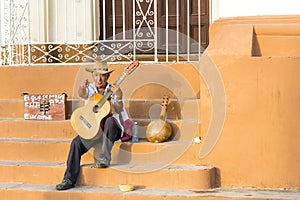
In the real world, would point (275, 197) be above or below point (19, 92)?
below

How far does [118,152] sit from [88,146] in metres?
0.37

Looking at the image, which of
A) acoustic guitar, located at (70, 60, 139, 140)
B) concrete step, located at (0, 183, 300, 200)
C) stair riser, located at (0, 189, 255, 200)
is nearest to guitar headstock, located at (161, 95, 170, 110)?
acoustic guitar, located at (70, 60, 139, 140)

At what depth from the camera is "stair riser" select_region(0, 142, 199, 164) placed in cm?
623

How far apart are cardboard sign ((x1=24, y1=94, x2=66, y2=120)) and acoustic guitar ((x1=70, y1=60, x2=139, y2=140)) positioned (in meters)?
0.74

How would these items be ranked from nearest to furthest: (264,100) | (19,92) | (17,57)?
(264,100) < (19,92) < (17,57)

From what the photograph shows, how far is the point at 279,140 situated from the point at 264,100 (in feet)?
1.41

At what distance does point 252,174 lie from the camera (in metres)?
5.91

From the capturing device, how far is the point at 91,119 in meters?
6.17

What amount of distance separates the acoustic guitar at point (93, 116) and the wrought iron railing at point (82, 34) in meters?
2.11

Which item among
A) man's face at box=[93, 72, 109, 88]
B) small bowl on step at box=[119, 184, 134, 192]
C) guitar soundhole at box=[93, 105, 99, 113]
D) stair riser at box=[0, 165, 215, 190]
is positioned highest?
man's face at box=[93, 72, 109, 88]

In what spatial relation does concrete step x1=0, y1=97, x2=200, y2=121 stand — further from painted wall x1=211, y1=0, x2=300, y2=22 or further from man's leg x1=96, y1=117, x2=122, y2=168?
painted wall x1=211, y1=0, x2=300, y2=22

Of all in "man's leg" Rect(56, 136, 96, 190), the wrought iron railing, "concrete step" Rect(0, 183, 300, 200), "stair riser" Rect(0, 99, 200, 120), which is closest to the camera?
"concrete step" Rect(0, 183, 300, 200)

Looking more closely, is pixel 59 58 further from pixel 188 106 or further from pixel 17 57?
pixel 188 106

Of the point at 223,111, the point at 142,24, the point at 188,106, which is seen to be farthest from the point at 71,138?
the point at 142,24
